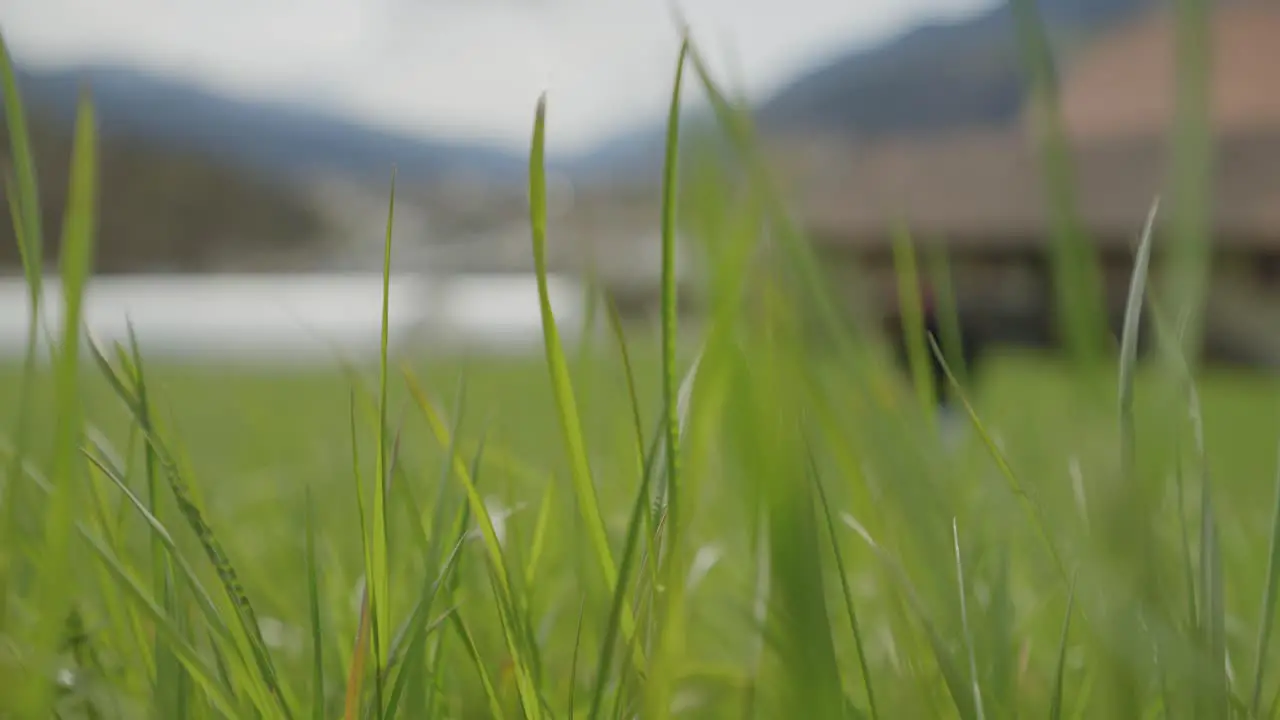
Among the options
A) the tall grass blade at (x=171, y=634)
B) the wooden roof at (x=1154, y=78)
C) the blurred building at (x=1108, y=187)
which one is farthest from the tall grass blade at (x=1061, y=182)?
the wooden roof at (x=1154, y=78)

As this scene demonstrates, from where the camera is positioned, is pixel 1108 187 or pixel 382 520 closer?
pixel 382 520

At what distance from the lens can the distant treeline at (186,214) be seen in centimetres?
870

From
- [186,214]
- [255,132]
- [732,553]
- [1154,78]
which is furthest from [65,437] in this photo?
[255,132]

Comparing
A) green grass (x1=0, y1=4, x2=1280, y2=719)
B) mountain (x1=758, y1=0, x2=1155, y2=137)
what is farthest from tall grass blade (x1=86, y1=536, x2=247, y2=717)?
mountain (x1=758, y1=0, x2=1155, y2=137)

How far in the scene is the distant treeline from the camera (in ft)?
28.5

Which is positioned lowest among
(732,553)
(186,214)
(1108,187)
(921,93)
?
(732,553)

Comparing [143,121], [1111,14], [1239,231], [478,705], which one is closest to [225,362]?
[478,705]

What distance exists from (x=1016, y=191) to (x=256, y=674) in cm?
477

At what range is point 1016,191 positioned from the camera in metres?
4.47

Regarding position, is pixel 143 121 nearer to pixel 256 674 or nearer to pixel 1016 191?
pixel 1016 191

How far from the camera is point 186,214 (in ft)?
30.7

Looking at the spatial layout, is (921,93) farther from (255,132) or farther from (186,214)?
(255,132)

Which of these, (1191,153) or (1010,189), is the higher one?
(1010,189)

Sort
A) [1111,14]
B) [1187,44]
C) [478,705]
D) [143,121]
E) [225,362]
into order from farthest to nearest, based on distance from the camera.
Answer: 1. [143,121]
2. [1111,14]
3. [225,362]
4. [478,705]
5. [1187,44]
